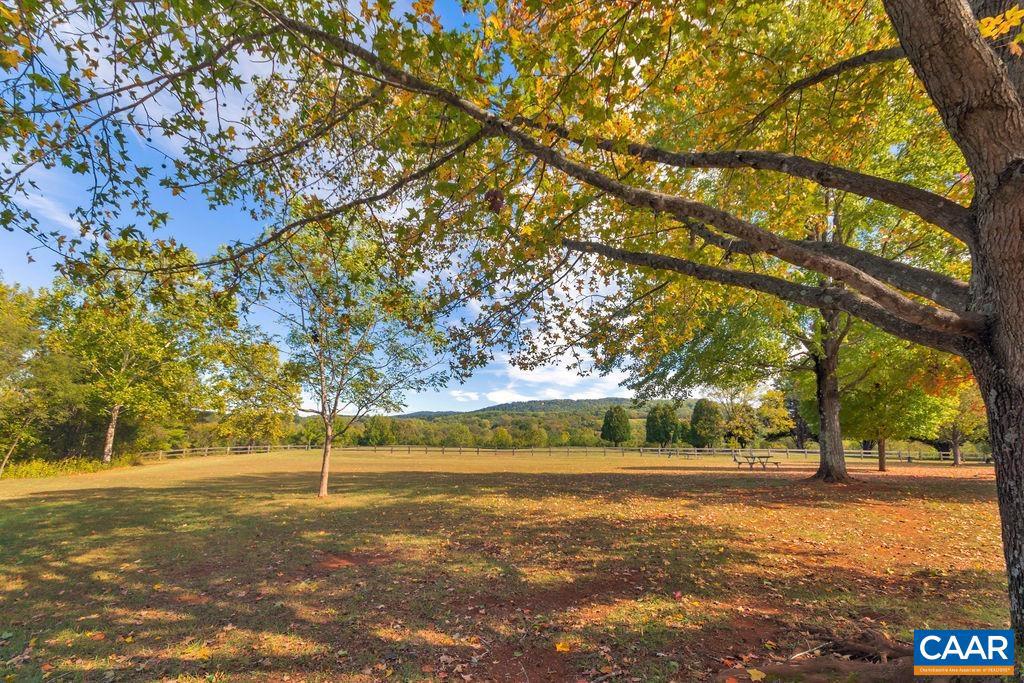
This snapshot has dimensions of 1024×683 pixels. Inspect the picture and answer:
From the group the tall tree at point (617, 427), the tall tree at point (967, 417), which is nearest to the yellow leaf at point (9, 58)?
the tall tree at point (967, 417)

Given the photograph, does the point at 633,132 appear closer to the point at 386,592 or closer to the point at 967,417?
the point at 386,592

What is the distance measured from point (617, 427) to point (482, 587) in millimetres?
64554

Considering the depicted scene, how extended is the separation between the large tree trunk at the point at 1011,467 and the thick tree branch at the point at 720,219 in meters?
0.43

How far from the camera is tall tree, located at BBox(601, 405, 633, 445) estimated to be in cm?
6712

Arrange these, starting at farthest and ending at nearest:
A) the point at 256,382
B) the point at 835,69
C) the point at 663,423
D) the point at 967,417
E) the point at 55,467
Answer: the point at 663,423, the point at 967,417, the point at 55,467, the point at 256,382, the point at 835,69

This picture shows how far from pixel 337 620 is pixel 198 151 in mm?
5794

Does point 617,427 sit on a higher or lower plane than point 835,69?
lower

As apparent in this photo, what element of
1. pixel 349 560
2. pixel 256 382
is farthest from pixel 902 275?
pixel 256 382

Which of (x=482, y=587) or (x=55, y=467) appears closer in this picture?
(x=482, y=587)

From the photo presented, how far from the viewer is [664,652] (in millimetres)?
4234

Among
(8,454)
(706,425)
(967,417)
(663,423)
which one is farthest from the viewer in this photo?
(663,423)

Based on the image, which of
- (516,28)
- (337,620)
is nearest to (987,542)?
(337,620)

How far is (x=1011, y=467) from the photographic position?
286 cm

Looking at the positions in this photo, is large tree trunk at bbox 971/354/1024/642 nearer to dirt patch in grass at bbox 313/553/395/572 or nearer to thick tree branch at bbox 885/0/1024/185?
thick tree branch at bbox 885/0/1024/185
